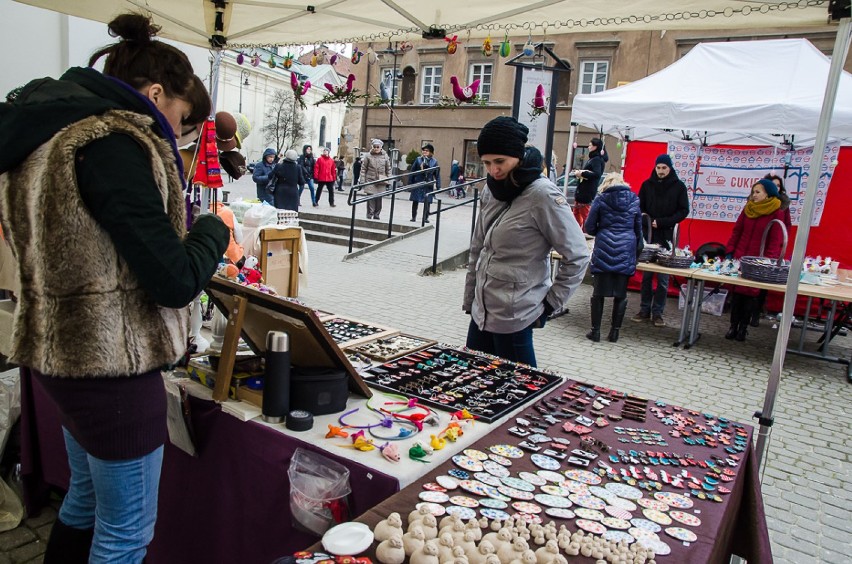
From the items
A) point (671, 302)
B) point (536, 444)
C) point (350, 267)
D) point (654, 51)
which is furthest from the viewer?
point (654, 51)

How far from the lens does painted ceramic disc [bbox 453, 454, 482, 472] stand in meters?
1.65

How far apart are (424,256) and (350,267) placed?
1.31 metres

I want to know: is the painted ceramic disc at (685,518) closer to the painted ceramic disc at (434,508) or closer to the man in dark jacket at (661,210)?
the painted ceramic disc at (434,508)

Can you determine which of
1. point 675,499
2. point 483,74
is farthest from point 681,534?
point 483,74

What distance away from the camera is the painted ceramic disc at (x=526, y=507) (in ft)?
4.80

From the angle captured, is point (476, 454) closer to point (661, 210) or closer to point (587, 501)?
point (587, 501)

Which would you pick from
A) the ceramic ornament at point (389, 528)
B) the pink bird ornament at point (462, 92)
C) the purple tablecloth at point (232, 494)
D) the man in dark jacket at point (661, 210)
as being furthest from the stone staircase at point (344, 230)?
the ceramic ornament at point (389, 528)

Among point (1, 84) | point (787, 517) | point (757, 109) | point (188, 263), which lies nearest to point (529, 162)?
point (188, 263)

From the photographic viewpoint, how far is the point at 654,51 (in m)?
22.5

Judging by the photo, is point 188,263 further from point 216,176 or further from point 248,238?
point 248,238

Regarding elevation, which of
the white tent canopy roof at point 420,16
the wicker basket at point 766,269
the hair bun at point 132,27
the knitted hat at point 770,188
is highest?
the white tent canopy roof at point 420,16

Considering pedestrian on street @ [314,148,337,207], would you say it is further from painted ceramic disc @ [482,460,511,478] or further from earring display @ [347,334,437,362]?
painted ceramic disc @ [482,460,511,478]

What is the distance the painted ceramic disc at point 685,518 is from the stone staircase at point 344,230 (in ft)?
29.5

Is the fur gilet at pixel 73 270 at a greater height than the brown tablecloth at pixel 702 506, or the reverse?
the fur gilet at pixel 73 270
